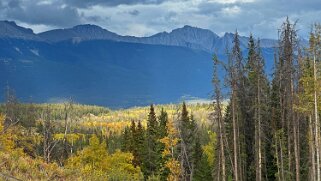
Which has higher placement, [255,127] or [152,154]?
[255,127]

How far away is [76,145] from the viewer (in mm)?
143750

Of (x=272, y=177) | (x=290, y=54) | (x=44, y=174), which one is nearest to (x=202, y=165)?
(x=272, y=177)

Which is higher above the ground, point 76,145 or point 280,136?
point 280,136

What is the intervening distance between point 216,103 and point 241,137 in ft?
30.0

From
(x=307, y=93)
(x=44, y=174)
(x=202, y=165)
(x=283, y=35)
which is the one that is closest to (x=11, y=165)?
(x=44, y=174)

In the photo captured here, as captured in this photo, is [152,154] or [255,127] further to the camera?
[152,154]

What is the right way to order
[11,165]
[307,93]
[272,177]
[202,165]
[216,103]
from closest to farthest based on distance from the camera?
[11,165], [307,93], [216,103], [272,177], [202,165]

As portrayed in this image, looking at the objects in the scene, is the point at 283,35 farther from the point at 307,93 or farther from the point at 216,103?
the point at 216,103

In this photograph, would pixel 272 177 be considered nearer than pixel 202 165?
Yes

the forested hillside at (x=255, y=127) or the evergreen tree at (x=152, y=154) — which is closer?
the forested hillside at (x=255, y=127)

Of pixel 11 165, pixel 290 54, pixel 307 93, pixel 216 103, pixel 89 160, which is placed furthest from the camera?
pixel 89 160

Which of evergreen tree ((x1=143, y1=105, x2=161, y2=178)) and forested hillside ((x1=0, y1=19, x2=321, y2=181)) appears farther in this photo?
evergreen tree ((x1=143, y1=105, x2=161, y2=178))

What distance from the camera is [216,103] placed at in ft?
127

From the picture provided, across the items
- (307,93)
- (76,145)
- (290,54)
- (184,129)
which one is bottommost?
(76,145)
